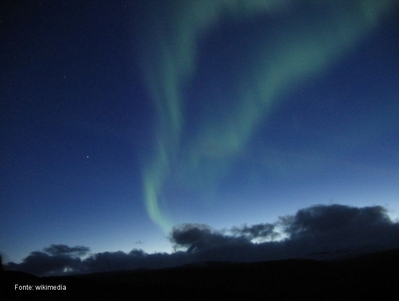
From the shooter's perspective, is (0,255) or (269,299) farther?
(269,299)

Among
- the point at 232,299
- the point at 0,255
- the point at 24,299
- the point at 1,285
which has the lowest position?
the point at 232,299

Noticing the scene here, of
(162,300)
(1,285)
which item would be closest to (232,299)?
(162,300)

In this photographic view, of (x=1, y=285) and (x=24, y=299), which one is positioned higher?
(x=1, y=285)

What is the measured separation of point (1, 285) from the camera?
24.8m

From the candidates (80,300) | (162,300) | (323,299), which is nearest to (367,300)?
(323,299)

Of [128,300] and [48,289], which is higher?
[48,289]

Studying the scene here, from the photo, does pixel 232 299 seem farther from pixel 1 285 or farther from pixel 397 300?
pixel 1 285

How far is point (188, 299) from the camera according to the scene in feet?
170

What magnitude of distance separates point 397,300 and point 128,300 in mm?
60688

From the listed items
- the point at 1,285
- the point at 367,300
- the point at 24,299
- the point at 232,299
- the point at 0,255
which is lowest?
the point at 367,300

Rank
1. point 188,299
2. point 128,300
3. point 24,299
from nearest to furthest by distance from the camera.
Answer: point 24,299, point 128,300, point 188,299

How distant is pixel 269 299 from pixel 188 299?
21306mm

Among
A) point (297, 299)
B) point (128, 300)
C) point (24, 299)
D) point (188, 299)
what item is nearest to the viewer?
point (24, 299)

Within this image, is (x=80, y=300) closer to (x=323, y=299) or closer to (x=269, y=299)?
(x=269, y=299)
